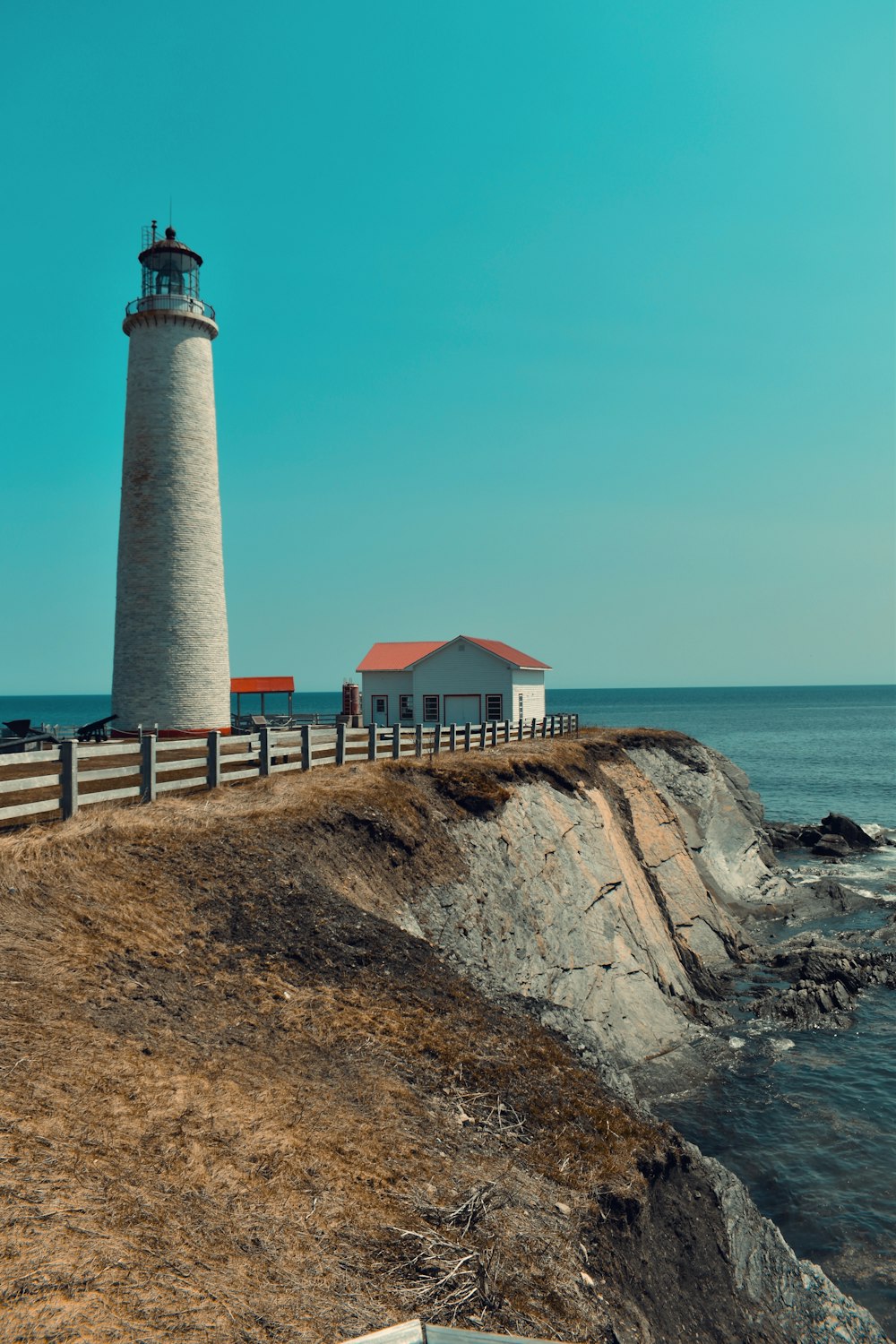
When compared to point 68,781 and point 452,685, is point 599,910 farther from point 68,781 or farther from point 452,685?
point 452,685

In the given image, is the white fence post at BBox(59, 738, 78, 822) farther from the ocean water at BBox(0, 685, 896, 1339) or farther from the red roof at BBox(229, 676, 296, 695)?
the red roof at BBox(229, 676, 296, 695)

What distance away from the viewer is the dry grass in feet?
17.8

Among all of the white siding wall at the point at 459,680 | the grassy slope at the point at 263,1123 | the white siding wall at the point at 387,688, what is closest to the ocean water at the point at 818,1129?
the grassy slope at the point at 263,1123

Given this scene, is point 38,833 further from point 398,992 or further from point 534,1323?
point 534,1323

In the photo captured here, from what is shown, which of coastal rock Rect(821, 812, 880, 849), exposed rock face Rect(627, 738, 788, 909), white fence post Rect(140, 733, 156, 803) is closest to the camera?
white fence post Rect(140, 733, 156, 803)

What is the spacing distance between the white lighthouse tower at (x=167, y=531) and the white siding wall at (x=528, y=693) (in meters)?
20.6

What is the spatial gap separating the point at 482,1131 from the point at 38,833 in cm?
801

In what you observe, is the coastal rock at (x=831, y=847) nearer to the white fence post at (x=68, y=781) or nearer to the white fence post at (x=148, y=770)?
the white fence post at (x=148, y=770)

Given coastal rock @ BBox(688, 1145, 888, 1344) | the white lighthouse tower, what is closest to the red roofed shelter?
the white lighthouse tower

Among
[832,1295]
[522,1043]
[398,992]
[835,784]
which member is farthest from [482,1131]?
[835,784]

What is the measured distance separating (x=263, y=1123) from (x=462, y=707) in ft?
125

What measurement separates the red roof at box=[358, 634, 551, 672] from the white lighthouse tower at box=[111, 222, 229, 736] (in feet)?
64.1

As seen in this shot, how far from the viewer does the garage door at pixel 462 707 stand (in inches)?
1785

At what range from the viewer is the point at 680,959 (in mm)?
26219
